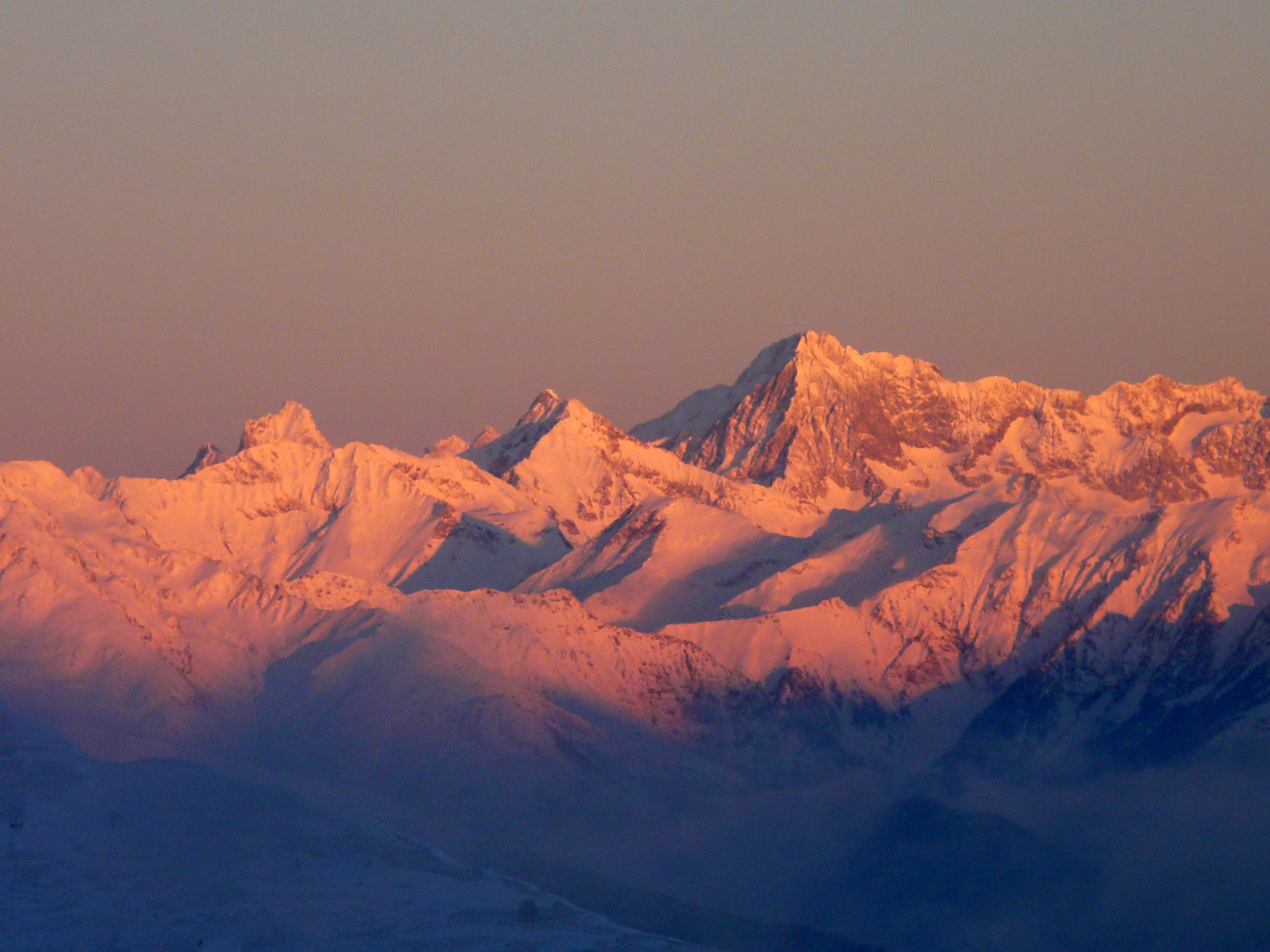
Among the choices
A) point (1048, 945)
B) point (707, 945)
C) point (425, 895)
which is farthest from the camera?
point (1048, 945)

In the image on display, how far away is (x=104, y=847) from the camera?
395ft

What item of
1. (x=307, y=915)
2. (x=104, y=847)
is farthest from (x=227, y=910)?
(x=104, y=847)

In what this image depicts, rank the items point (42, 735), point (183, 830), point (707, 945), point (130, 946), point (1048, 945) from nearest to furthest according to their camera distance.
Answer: point (130, 946) < point (183, 830) < point (42, 735) < point (707, 945) < point (1048, 945)

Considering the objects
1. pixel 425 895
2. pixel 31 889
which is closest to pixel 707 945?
pixel 425 895

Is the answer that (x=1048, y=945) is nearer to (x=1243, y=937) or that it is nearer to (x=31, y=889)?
(x=1243, y=937)

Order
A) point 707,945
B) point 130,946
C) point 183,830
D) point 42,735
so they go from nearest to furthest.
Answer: point 130,946 < point 183,830 < point 42,735 < point 707,945

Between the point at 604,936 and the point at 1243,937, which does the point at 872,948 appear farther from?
the point at 604,936

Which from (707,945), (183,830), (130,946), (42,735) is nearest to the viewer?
(130,946)

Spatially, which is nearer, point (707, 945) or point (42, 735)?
point (42, 735)

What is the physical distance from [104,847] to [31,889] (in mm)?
9478

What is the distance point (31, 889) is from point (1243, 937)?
113 meters

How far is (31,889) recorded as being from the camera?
111125mm

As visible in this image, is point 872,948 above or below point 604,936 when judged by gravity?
below

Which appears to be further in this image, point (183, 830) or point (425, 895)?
point (183, 830)
